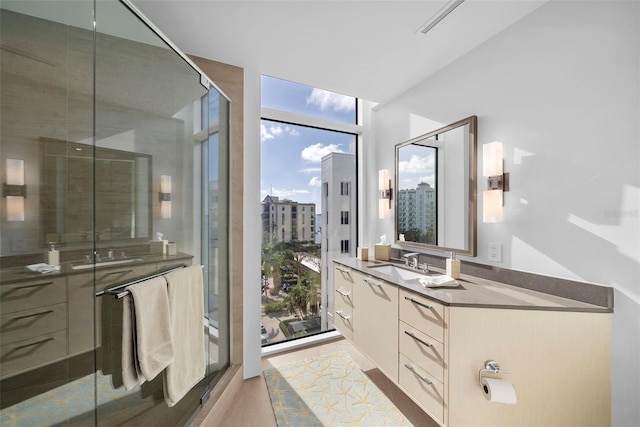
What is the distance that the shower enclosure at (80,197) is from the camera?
0.82 metres

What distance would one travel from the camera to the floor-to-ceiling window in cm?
245

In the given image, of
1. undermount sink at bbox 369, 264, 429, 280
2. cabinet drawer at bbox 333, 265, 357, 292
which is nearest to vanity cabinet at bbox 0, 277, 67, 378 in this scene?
cabinet drawer at bbox 333, 265, 357, 292

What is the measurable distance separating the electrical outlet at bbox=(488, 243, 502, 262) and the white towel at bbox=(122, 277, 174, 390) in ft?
6.39

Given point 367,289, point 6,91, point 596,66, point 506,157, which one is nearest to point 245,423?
point 367,289

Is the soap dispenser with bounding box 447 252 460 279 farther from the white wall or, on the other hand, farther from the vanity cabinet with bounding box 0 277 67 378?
the vanity cabinet with bounding box 0 277 67 378

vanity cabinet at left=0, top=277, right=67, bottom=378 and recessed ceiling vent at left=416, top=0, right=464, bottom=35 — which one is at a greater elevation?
recessed ceiling vent at left=416, top=0, right=464, bottom=35

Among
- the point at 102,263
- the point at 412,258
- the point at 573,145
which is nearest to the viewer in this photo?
the point at 102,263

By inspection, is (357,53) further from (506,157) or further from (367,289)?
(367,289)

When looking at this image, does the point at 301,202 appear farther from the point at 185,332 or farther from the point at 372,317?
the point at 185,332

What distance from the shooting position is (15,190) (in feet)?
2.64

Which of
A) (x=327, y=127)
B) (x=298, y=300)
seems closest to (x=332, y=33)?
(x=327, y=127)

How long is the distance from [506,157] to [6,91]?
7.63 ft

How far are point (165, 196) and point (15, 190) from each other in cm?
58

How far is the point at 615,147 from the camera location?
3.87 ft
